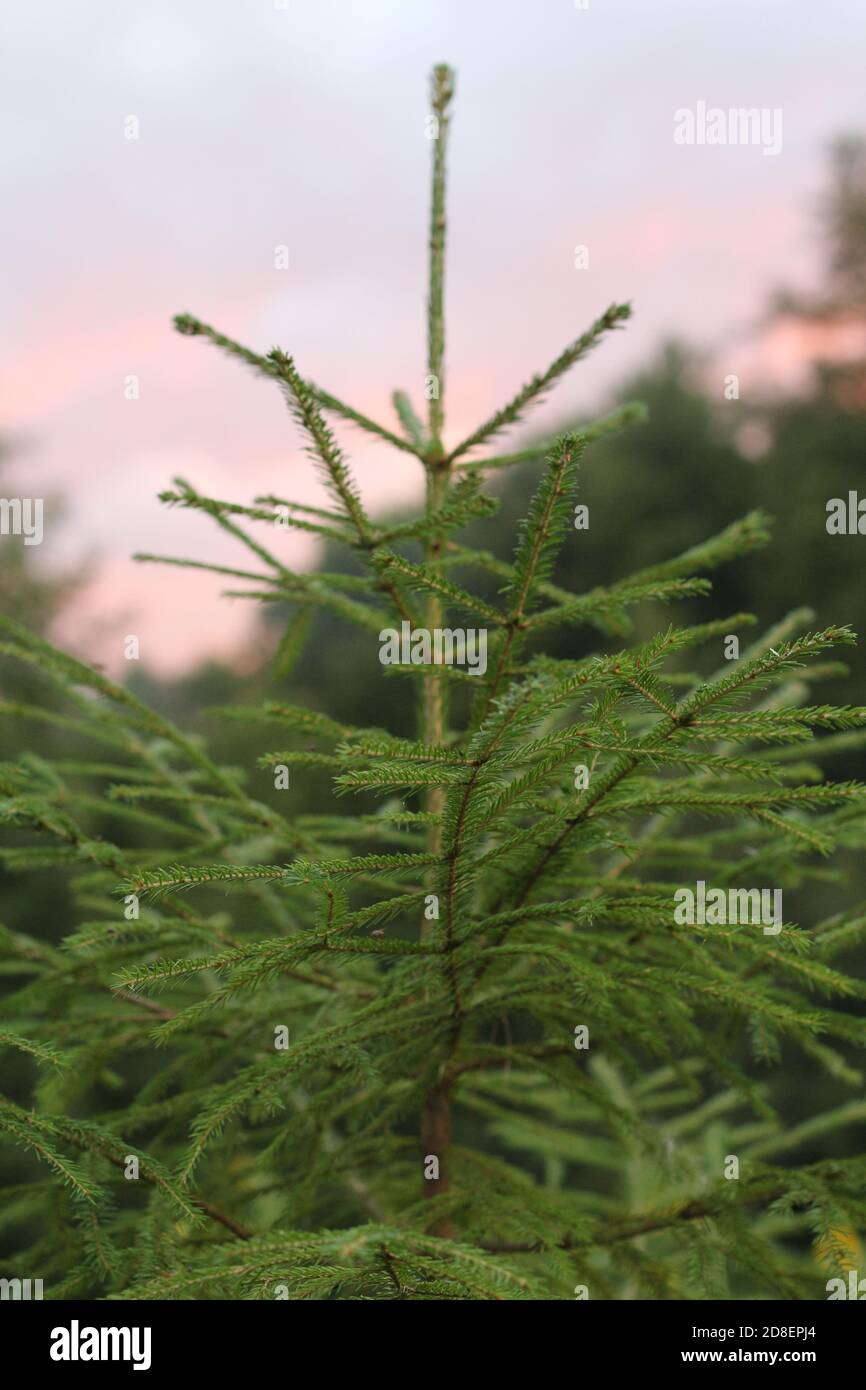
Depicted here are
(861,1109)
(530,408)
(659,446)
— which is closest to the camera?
(530,408)
